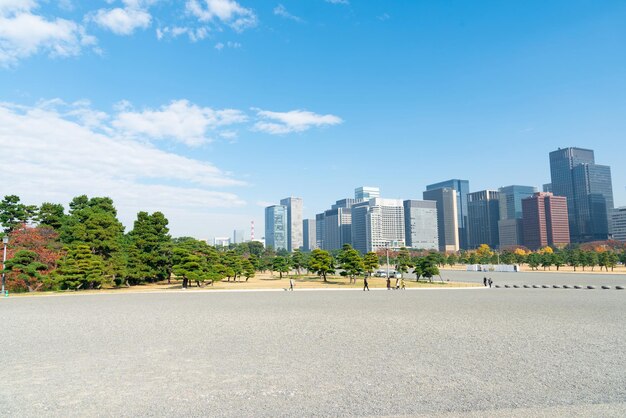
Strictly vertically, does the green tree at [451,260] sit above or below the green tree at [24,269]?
below

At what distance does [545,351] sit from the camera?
1178 cm

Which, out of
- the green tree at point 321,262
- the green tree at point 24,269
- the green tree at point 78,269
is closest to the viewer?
the green tree at point 24,269

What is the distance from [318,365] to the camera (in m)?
10.5

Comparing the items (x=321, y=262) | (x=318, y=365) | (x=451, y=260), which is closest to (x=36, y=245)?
(x=321, y=262)

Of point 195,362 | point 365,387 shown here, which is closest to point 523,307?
point 365,387

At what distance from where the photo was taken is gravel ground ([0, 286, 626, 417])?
7664mm

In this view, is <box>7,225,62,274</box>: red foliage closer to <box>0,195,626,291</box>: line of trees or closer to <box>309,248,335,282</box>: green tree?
<box>0,195,626,291</box>: line of trees

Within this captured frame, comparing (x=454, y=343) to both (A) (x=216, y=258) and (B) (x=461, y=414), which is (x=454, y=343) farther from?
(A) (x=216, y=258)

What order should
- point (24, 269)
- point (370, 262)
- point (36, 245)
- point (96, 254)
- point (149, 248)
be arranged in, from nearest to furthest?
1. point (24, 269)
2. point (36, 245)
3. point (96, 254)
4. point (149, 248)
5. point (370, 262)

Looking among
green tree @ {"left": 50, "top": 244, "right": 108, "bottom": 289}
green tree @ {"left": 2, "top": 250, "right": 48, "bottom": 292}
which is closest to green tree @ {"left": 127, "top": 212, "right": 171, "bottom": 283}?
green tree @ {"left": 50, "top": 244, "right": 108, "bottom": 289}

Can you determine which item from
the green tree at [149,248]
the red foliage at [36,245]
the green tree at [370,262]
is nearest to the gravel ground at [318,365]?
the red foliage at [36,245]

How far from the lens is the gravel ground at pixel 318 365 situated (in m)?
7.66

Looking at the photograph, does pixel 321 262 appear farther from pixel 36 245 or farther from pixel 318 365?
pixel 318 365

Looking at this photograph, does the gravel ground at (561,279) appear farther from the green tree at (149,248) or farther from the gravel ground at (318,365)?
the green tree at (149,248)
